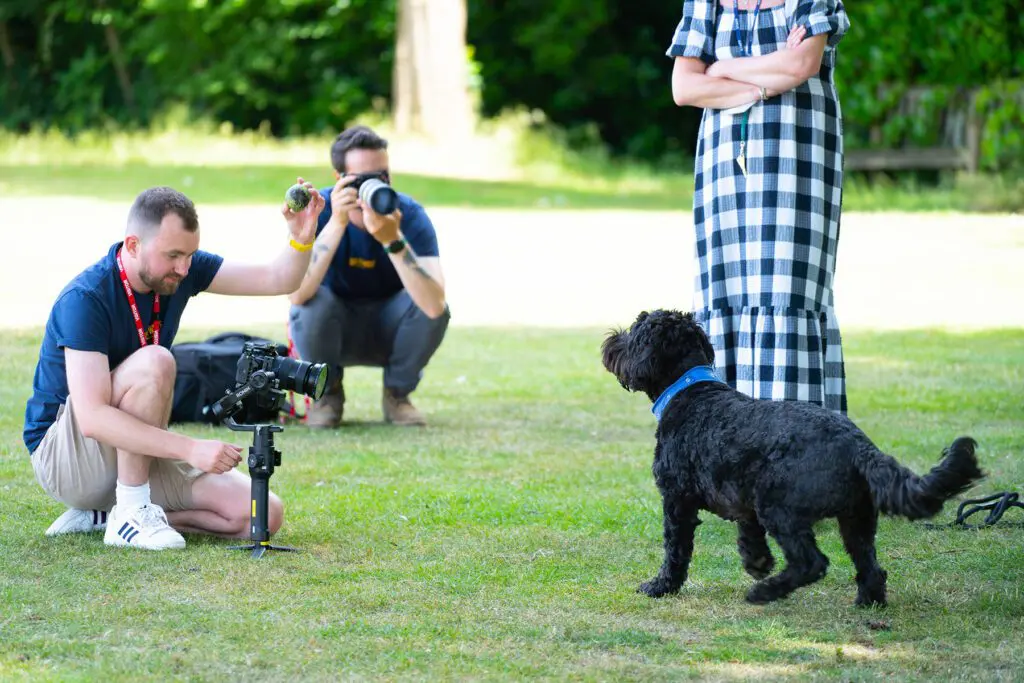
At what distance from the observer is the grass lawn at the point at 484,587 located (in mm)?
Answer: 3826

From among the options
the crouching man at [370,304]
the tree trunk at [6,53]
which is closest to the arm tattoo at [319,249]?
the crouching man at [370,304]

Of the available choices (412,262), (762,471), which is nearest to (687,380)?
(762,471)

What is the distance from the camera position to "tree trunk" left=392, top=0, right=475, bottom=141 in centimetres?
2461

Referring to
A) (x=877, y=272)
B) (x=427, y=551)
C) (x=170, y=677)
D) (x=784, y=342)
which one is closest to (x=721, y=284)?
(x=784, y=342)

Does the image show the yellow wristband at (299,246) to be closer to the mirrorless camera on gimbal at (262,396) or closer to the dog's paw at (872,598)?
the mirrorless camera on gimbal at (262,396)

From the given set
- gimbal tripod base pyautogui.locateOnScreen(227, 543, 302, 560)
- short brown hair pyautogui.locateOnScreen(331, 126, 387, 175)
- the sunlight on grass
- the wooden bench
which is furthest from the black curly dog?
the wooden bench

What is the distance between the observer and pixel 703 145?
18.1 feet

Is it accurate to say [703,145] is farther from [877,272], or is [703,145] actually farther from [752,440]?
[877,272]

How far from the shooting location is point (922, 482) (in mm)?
3883

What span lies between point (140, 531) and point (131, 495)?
0.45 feet

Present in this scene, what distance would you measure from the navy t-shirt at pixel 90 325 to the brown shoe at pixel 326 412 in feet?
7.76

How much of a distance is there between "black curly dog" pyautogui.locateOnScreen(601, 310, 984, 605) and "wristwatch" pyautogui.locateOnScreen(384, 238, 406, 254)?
2440mm

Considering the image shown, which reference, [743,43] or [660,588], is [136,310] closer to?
[660,588]

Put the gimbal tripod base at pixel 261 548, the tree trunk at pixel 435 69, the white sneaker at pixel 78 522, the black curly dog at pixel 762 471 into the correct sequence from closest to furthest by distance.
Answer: the black curly dog at pixel 762 471
the gimbal tripod base at pixel 261 548
the white sneaker at pixel 78 522
the tree trunk at pixel 435 69
